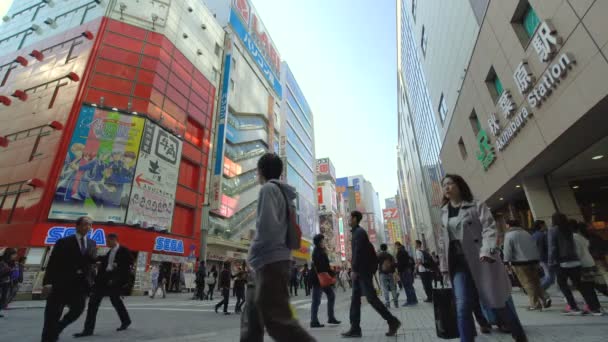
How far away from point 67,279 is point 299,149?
181ft

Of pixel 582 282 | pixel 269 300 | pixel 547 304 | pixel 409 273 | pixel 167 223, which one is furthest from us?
pixel 167 223

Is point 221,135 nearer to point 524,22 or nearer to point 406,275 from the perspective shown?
point 406,275

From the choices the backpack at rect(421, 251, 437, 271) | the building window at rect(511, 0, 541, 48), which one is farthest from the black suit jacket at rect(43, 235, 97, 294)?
the building window at rect(511, 0, 541, 48)

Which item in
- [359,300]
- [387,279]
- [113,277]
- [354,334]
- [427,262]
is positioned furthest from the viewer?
[387,279]

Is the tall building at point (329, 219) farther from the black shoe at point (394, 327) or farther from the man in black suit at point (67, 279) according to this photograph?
the man in black suit at point (67, 279)

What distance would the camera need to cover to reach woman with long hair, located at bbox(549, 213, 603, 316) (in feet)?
16.7

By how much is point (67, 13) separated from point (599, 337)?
36.8 metres

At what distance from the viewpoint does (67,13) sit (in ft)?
87.8

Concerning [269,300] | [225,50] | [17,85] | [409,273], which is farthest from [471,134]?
[17,85]

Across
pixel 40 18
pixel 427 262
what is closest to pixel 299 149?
pixel 40 18

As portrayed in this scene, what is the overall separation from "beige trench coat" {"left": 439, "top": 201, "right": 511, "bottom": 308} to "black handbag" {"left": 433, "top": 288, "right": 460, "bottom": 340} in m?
0.33

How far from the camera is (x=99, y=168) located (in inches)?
757

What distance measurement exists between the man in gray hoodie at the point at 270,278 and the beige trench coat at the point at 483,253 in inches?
65.5

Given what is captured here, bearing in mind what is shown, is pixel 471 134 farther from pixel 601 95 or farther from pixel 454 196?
pixel 454 196
